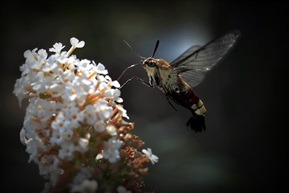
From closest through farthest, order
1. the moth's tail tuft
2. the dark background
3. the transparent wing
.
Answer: the transparent wing
the moth's tail tuft
the dark background

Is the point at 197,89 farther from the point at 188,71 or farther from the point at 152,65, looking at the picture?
the point at 152,65

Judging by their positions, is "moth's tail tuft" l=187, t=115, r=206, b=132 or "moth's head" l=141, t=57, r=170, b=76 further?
"moth's tail tuft" l=187, t=115, r=206, b=132

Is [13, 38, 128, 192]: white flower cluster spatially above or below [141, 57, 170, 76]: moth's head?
below

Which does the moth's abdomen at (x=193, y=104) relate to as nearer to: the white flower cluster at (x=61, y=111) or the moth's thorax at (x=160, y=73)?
the moth's thorax at (x=160, y=73)

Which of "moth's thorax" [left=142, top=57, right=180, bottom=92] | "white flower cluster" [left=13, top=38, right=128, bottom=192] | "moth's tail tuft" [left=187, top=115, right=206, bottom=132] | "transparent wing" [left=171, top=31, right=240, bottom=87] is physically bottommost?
"white flower cluster" [left=13, top=38, right=128, bottom=192]

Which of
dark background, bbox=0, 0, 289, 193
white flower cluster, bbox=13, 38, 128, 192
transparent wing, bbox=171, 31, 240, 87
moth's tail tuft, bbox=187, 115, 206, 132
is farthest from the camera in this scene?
dark background, bbox=0, 0, 289, 193

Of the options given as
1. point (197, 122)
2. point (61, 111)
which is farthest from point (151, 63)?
point (61, 111)

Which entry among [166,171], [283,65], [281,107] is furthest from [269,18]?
[166,171]

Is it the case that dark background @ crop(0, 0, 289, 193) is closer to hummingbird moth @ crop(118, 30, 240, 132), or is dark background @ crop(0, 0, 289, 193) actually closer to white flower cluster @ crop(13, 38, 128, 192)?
hummingbird moth @ crop(118, 30, 240, 132)

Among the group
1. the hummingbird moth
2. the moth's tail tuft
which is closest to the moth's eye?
the hummingbird moth
